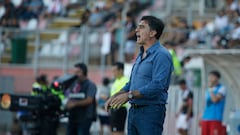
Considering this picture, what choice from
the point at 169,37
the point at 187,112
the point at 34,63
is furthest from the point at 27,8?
the point at 187,112

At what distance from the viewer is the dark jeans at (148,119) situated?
30.6 feet

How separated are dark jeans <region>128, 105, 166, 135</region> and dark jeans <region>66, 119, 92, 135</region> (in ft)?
19.4

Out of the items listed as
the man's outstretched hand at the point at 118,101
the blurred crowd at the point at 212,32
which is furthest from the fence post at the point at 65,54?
the man's outstretched hand at the point at 118,101

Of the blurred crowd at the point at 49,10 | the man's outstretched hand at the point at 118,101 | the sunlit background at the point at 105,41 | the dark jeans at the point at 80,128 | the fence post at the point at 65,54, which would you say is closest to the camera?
the man's outstretched hand at the point at 118,101

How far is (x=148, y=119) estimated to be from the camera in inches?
368

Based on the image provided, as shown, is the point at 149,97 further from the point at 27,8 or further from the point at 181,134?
the point at 27,8

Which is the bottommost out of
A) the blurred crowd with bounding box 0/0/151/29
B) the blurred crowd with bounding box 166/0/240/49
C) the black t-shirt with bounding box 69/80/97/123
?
the black t-shirt with bounding box 69/80/97/123

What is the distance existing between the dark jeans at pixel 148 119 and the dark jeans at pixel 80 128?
233 inches

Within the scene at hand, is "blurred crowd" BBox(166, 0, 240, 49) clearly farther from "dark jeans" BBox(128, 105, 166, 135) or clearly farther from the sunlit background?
"dark jeans" BBox(128, 105, 166, 135)

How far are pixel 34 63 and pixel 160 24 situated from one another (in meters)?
14.2

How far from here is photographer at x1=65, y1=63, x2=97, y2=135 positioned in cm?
1531

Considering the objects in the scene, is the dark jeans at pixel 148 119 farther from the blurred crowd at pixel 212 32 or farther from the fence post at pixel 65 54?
the fence post at pixel 65 54

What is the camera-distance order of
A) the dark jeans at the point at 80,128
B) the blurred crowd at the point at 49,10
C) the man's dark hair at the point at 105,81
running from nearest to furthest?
the dark jeans at the point at 80,128 → the man's dark hair at the point at 105,81 → the blurred crowd at the point at 49,10

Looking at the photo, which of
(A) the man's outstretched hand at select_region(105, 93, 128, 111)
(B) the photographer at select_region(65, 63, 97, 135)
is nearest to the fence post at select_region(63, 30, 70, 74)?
(B) the photographer at select_region(65, 63, 97, 135)
